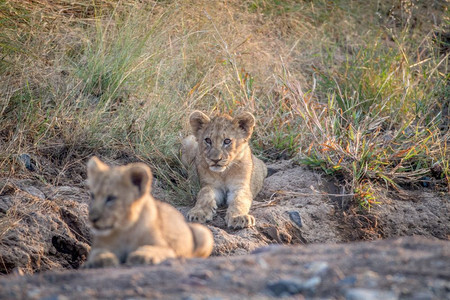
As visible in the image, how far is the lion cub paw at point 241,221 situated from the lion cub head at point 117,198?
2782 millimetres

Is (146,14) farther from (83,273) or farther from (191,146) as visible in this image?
(83,273)

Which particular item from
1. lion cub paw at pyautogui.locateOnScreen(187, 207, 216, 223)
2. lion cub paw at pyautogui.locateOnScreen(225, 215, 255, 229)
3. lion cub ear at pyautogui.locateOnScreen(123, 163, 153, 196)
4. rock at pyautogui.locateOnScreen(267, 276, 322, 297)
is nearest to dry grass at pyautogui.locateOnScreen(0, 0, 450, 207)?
lion cub paw at pyautogui.locateOnScreen(187, 207, 216, 223)

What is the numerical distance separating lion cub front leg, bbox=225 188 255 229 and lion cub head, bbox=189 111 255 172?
0.34 metres

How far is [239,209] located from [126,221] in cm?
309

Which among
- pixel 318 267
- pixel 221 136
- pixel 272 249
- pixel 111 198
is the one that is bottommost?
pixel 221 136

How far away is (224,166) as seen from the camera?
7.13 m

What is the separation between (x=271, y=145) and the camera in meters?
8.77

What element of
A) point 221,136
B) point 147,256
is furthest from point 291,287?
point 221,136

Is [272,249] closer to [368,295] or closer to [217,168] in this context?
[368,295]

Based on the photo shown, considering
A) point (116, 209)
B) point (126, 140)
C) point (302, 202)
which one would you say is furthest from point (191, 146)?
point (116, 209)

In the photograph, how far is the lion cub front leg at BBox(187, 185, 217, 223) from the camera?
6.80 meters

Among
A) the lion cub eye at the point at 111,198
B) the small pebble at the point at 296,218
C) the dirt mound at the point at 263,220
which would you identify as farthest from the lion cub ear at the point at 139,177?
the small pebble at the point at 296,218

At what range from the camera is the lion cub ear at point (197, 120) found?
7.44 meters

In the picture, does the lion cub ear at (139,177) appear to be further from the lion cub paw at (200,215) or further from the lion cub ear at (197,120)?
the lion cub ear at (197,120)
